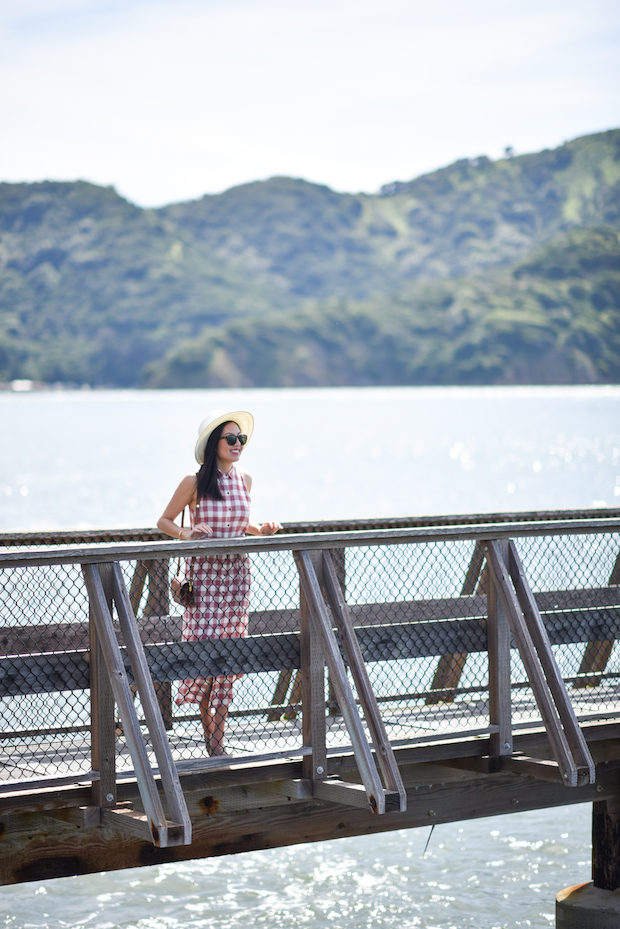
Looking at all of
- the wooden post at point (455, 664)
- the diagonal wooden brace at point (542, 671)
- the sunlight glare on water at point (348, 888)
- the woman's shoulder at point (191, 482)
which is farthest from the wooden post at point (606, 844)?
the woman's shoulder at point (191, 482)

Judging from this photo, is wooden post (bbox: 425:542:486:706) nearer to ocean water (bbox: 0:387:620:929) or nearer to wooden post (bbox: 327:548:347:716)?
wooden post (bbox: 327:548:347:716)

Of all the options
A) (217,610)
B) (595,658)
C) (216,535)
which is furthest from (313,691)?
(595,658)

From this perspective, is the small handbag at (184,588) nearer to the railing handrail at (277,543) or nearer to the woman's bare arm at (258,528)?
the railing handrail at (277,543)

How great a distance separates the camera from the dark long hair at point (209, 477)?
5863mm

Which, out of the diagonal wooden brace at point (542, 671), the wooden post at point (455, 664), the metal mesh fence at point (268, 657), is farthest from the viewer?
the wooden post at point (455, 664)

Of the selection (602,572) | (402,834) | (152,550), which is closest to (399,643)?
(152,550)

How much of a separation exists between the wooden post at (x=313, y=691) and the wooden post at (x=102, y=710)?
0.91 metres

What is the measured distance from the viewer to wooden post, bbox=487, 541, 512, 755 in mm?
6117

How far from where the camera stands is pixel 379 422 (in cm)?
14575

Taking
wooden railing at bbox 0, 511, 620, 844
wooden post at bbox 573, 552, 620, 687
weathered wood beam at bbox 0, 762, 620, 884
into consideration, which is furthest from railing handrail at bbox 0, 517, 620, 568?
weathered wood beam at bbox 0, 762, 620, 884

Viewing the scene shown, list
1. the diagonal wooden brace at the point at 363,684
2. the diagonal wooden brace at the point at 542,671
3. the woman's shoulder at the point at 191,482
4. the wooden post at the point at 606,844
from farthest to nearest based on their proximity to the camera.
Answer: the wooden post at the point at 606,844 → the diagonal wooden brace at the point at 542,671 → the woman's shoulder at the point at 191,482 → the diagonal wooden brace at the point at 363,684

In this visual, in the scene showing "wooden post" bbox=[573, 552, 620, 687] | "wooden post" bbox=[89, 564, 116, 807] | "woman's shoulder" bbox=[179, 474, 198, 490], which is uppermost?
"woman's shoulder" bbox=[179, 474, 198, 490]

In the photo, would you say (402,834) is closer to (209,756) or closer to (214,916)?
(214,916)

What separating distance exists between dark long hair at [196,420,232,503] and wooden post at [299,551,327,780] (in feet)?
1.94
